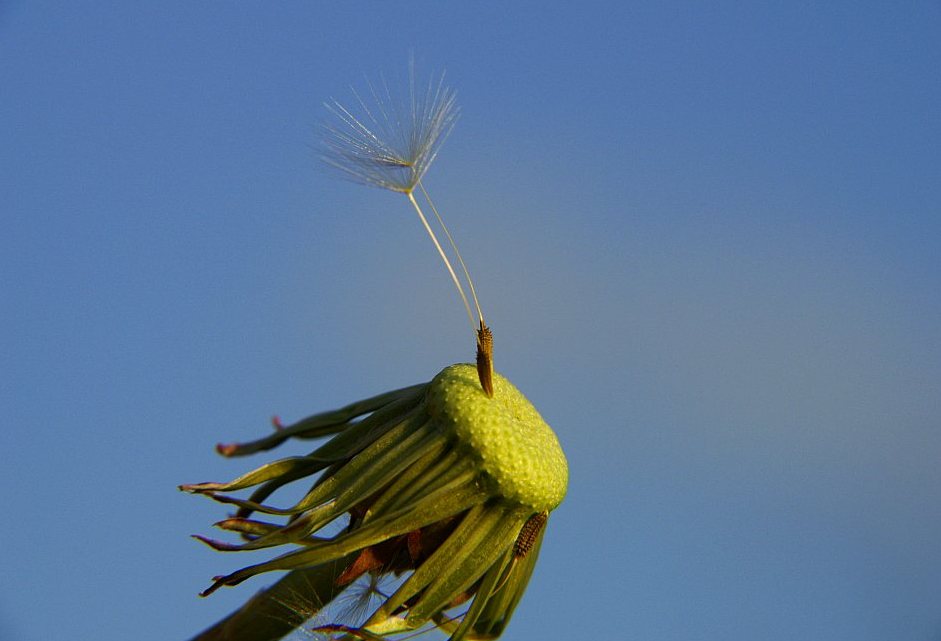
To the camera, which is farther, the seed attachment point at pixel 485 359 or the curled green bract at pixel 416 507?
the seed attachment point at pixel 485 359

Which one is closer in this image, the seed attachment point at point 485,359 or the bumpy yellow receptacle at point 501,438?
the bumpy yellow receptacle at point 501,438

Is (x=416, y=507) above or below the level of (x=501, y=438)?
below

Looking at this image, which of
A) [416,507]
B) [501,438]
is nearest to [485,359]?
[501,438]

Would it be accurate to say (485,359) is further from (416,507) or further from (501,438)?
(416,507)

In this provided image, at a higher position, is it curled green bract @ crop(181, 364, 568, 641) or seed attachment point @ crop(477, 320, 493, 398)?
seed attachment point @ crop(477, 320, 493, 398)

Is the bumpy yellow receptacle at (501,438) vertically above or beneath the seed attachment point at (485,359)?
beneath

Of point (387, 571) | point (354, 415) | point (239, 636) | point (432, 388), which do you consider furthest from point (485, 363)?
point (239, 636)

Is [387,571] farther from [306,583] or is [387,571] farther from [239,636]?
[239,636]

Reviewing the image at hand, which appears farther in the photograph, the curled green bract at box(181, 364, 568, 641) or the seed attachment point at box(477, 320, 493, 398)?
the seed attachment point at box(477, 320, 493, 398)
